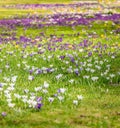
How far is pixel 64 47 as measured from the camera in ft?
81.5

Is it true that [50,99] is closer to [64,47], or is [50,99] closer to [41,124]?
[41,124]

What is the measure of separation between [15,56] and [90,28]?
1774cm

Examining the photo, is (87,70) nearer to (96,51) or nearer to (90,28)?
(96,51)

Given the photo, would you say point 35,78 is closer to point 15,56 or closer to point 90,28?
point 15,56

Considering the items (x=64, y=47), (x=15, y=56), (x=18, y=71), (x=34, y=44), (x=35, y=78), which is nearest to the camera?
(x=35, y=78)

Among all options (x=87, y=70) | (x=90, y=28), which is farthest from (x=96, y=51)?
(x=90, y=28)

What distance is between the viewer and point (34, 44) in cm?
2647

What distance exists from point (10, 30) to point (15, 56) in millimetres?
16161

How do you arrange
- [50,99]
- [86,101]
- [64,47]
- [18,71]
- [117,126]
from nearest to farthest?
[117,126] < [50,99] < [86,101] < [18,71] < [64,47]

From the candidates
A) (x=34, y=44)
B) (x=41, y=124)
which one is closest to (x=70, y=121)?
(x=41, y=124)

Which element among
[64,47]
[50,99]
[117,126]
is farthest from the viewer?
[64,47]

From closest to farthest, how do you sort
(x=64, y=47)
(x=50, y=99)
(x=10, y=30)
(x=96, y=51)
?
1. (x=50, y=99)
2. (x=96, y=51)
3. (x=64, y=47)
4. (x=10, y=30)

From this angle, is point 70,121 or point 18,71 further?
point 18,71

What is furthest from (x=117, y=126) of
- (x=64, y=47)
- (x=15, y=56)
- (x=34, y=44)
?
(x=34, y=44)
